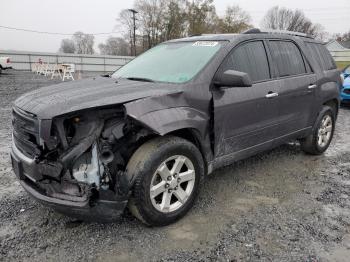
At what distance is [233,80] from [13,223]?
8.32ft

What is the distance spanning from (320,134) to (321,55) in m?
1.27

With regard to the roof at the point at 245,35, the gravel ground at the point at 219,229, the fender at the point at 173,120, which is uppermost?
the roof at the point at 245,35

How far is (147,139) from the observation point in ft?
9.71

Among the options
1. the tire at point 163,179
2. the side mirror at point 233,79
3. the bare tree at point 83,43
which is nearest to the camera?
the tire at point 163,179

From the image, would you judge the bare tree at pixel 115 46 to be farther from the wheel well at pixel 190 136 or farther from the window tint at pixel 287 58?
the wheel well at pixel 190 136

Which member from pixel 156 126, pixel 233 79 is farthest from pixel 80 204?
pixel 233 79

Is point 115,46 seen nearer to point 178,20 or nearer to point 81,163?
point 178,20

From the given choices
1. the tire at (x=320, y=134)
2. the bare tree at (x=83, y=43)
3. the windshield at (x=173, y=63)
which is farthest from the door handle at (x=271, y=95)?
the bare tree at (x=83, y=43)

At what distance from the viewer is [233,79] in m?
3.16

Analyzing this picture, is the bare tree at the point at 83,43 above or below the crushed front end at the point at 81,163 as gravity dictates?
above

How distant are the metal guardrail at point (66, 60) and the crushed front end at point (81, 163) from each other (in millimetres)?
25290

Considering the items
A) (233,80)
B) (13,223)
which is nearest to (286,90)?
(233,80)

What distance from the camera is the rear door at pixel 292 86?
13.6 feet

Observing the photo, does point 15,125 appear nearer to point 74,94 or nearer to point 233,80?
point 74,94
